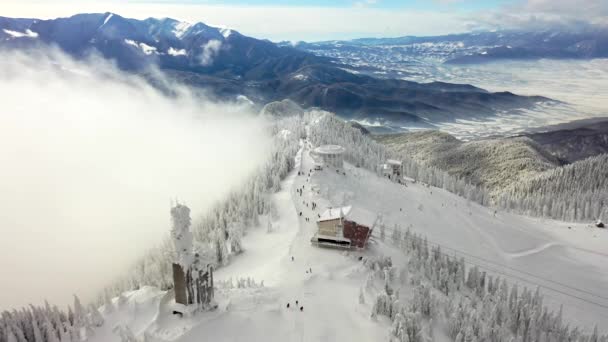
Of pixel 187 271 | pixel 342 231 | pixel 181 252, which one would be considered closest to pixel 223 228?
pixel 342 231

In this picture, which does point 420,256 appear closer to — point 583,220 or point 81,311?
point 81,311

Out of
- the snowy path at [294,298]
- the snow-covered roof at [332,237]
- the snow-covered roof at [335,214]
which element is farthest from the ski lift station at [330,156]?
the snow-covered roof at [332,237]

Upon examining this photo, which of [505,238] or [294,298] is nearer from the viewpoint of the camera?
[294,298]

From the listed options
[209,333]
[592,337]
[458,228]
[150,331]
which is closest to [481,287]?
[592,337]

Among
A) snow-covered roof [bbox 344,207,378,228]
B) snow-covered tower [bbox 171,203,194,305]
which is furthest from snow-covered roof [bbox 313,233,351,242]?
snow-covered tower [bbox 171,203,194,305]

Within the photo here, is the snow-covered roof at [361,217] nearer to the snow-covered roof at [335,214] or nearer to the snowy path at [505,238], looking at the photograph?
the snow-covered roof at [335,214]

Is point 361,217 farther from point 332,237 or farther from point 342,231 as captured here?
point 332,237
